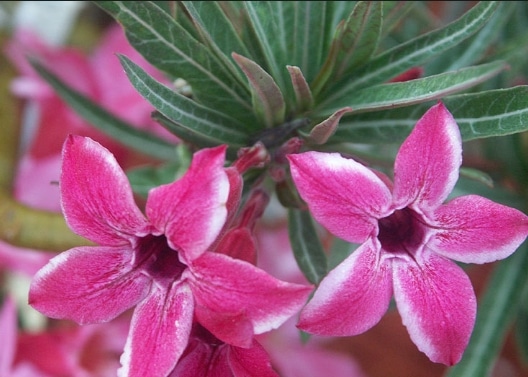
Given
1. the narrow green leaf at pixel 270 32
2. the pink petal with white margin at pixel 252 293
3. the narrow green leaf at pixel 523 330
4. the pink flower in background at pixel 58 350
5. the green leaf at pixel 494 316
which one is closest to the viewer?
the pink petal with white margin at pixel 252 293

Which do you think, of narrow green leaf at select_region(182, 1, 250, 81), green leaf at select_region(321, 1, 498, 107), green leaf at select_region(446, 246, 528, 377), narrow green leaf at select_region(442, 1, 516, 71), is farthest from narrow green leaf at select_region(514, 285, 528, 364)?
narrow green leaf at select_region(182, 1, 250, 81)

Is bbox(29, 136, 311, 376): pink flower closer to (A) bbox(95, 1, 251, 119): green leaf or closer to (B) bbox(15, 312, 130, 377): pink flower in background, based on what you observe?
(A) bbox(95, 1, 251, 119): green leaf

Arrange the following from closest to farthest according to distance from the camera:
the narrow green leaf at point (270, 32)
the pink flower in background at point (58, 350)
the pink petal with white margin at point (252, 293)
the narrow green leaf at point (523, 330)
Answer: the pink petal with white margin at point (252, 293) < the narrow green leaf at point (270, 32) < the pink flower in background at point (58, 350) < the narrow green leaf at point (523, 330)

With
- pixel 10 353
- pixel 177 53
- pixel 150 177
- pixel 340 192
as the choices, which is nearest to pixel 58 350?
pixel 10 353

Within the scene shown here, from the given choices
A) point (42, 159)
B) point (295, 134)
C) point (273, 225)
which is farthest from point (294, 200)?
point (273, 225)

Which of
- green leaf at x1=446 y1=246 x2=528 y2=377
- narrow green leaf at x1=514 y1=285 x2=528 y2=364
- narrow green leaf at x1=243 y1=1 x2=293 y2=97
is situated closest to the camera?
narrow green leaf at x1=243 y1=1 x2=293 y2=97

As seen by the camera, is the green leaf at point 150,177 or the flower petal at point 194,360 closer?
the flower petal at point 194,360

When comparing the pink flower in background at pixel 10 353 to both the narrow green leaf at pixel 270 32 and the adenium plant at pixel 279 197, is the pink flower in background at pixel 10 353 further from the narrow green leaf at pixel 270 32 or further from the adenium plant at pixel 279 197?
the narrow green leaf at pixel 270 32

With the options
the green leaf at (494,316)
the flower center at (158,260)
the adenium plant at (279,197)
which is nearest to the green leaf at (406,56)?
the adenium plant at (279,197)
